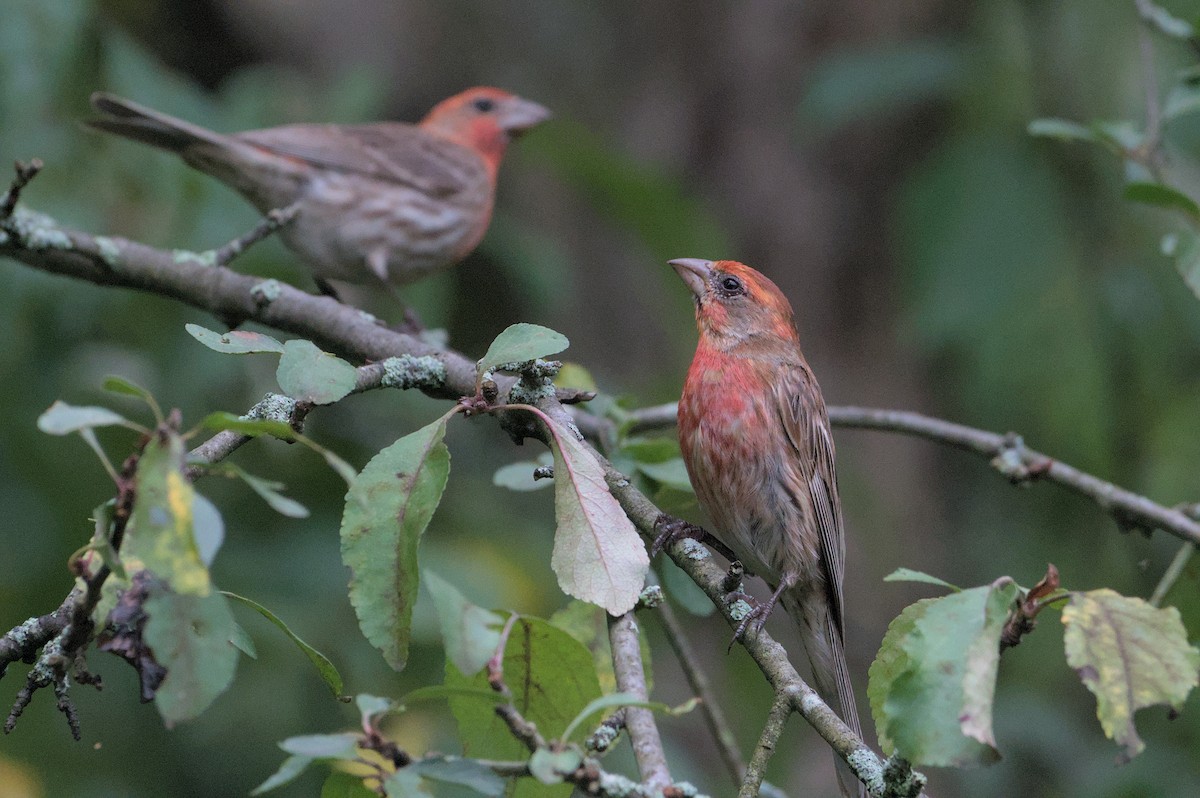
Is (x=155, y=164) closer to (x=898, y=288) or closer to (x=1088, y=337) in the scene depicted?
(x=898, y=288)

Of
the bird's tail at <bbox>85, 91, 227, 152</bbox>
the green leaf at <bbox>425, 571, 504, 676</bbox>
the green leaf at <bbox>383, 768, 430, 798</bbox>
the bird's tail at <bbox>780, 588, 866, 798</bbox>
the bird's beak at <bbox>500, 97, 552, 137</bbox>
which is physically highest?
the bird's tail at <bbox>85, 91, 227, 152</bbox>

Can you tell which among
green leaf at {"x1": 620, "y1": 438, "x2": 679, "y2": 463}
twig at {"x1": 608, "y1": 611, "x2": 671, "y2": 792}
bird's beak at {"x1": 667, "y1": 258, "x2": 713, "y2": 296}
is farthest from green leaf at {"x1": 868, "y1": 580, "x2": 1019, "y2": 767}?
bird's beak at {"x1": 667, "y1": 258, "x2": 713, "y2": 296}

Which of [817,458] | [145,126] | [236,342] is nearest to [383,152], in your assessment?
[145,126]

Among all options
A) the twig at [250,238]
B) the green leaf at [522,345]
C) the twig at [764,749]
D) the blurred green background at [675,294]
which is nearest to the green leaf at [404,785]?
the twig at [764,749]

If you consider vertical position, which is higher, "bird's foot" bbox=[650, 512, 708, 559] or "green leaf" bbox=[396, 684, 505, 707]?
"green leaf" bbox=[396, 684, 505, 707]

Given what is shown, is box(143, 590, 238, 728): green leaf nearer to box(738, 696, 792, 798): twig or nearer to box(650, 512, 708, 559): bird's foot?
box(738, 696, 792, 798): twig

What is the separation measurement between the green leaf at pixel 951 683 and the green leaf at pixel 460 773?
0.66 metres

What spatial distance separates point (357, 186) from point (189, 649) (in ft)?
17.0

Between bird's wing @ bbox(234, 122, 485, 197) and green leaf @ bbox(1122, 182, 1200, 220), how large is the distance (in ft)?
13.5

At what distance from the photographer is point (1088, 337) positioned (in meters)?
7.61

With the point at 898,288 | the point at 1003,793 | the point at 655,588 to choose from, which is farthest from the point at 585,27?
the point at 655,588

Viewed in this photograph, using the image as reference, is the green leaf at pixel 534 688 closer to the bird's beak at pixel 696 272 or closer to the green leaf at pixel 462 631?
the green leaf at pixel 462 631

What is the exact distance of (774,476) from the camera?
14.8ft

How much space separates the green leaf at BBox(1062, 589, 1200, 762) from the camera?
2049mm
